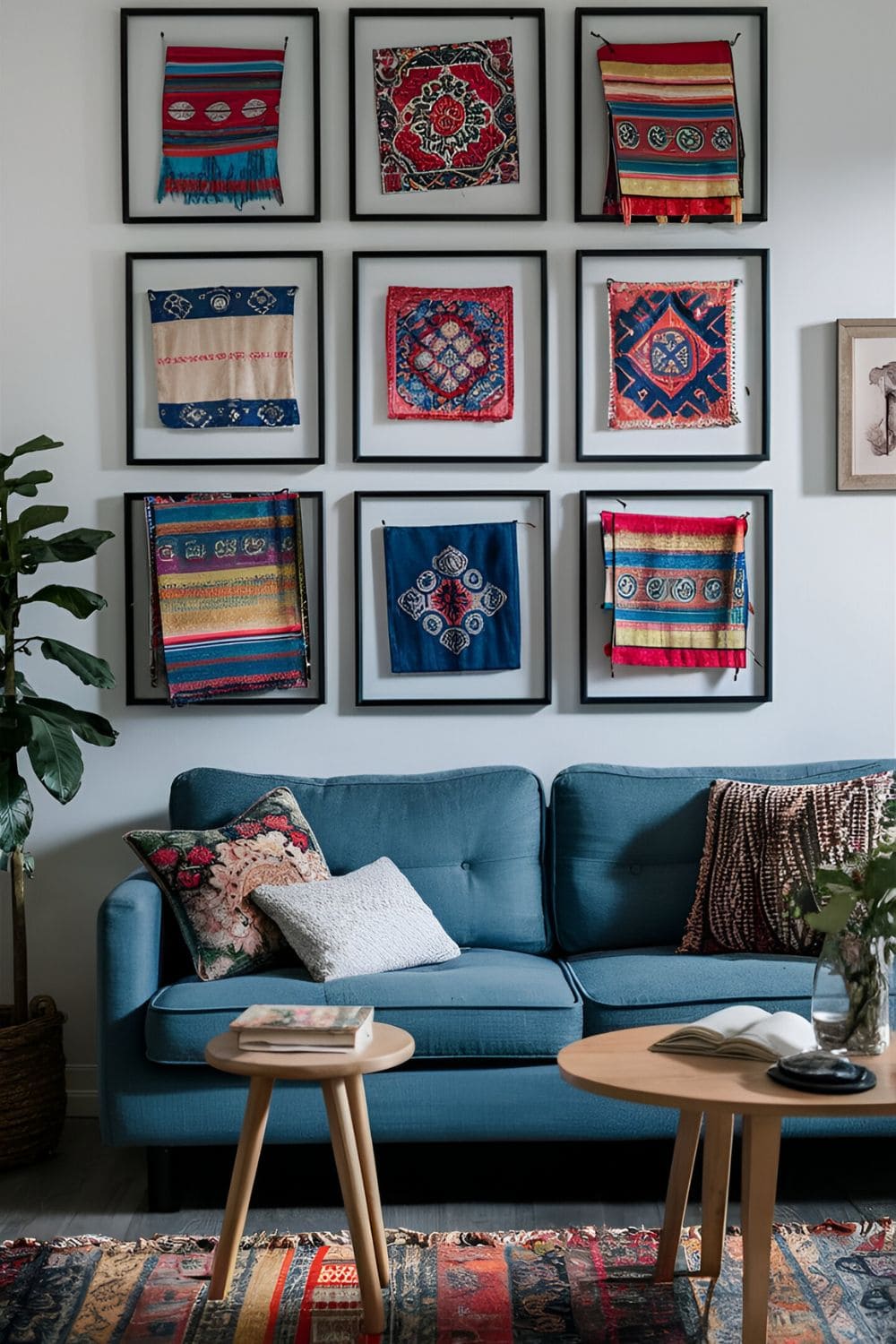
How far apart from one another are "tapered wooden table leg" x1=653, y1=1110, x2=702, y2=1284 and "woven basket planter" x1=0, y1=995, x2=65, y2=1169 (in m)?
1.47

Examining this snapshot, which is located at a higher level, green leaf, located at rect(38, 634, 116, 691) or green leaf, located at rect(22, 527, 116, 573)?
green leaf, located at rect(22, 527, 116, 573)

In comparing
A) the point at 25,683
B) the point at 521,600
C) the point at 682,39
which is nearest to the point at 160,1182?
the point at 25,683

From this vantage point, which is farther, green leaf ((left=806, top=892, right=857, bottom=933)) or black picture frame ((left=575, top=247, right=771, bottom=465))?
black picture frame ((left=575, top=247, right=771, bottom=465))

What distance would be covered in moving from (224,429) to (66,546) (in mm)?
582

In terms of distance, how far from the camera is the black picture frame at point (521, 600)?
3.48m

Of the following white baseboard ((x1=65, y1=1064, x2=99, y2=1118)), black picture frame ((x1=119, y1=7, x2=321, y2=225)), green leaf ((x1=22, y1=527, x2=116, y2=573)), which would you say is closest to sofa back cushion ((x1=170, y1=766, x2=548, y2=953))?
green leaf ((x1=22, y1=527, x2=116, y2=573))

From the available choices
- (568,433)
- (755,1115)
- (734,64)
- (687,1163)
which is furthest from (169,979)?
(734,64)

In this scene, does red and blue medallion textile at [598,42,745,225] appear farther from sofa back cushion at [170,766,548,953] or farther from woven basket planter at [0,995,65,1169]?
woven basket planter at [0,995,65,1169]

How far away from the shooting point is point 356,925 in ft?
9.18

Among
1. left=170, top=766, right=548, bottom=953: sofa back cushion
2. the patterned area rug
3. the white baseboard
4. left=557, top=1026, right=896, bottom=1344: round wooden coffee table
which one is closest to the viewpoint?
left=557, top=1026, right=896, bottom=1344: round wooden coffee table

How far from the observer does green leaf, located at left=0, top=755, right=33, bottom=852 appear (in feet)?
9.57

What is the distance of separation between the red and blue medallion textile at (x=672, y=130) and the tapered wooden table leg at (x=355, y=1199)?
238 centimetres

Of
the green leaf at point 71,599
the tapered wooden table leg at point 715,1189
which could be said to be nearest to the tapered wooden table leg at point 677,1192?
the tapered wooden table leg at point 715,1189

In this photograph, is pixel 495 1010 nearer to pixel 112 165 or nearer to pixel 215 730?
pixel 215 730
